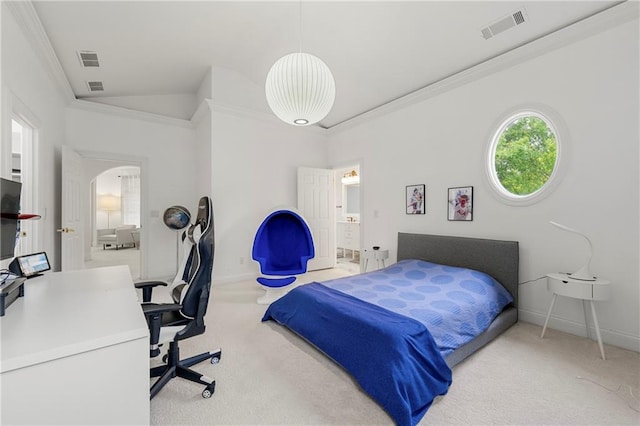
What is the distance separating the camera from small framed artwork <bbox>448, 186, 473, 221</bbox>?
3.37 m

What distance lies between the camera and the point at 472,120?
3357mm

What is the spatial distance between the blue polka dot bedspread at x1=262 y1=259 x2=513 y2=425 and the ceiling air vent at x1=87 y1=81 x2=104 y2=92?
411cm

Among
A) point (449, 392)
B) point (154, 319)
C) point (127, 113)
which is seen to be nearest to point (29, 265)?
point (154, 319)

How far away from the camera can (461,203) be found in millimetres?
3453

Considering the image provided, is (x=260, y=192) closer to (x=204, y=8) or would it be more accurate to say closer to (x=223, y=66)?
(x=223, y=66)

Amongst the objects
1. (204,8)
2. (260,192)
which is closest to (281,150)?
(260,192)

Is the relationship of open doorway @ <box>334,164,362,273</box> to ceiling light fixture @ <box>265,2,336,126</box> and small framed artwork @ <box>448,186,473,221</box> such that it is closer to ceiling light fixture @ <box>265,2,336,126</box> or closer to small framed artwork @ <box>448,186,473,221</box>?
small framed artwork @ <box>448,186,473,221</box>

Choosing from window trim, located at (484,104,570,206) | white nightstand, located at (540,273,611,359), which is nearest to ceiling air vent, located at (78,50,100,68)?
window trim, located at (484,104,570,206)

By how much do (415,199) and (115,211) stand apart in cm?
1035

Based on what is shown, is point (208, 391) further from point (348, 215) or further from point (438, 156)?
point (348, 215)

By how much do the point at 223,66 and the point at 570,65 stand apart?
4.46 metres

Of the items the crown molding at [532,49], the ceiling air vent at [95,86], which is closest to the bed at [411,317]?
the crown molding at [532,49]

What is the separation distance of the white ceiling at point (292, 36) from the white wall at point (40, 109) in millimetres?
371

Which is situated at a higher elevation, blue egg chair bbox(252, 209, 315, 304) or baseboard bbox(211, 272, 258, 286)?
blue egg chair bbox(252, 209, 315, 304)
